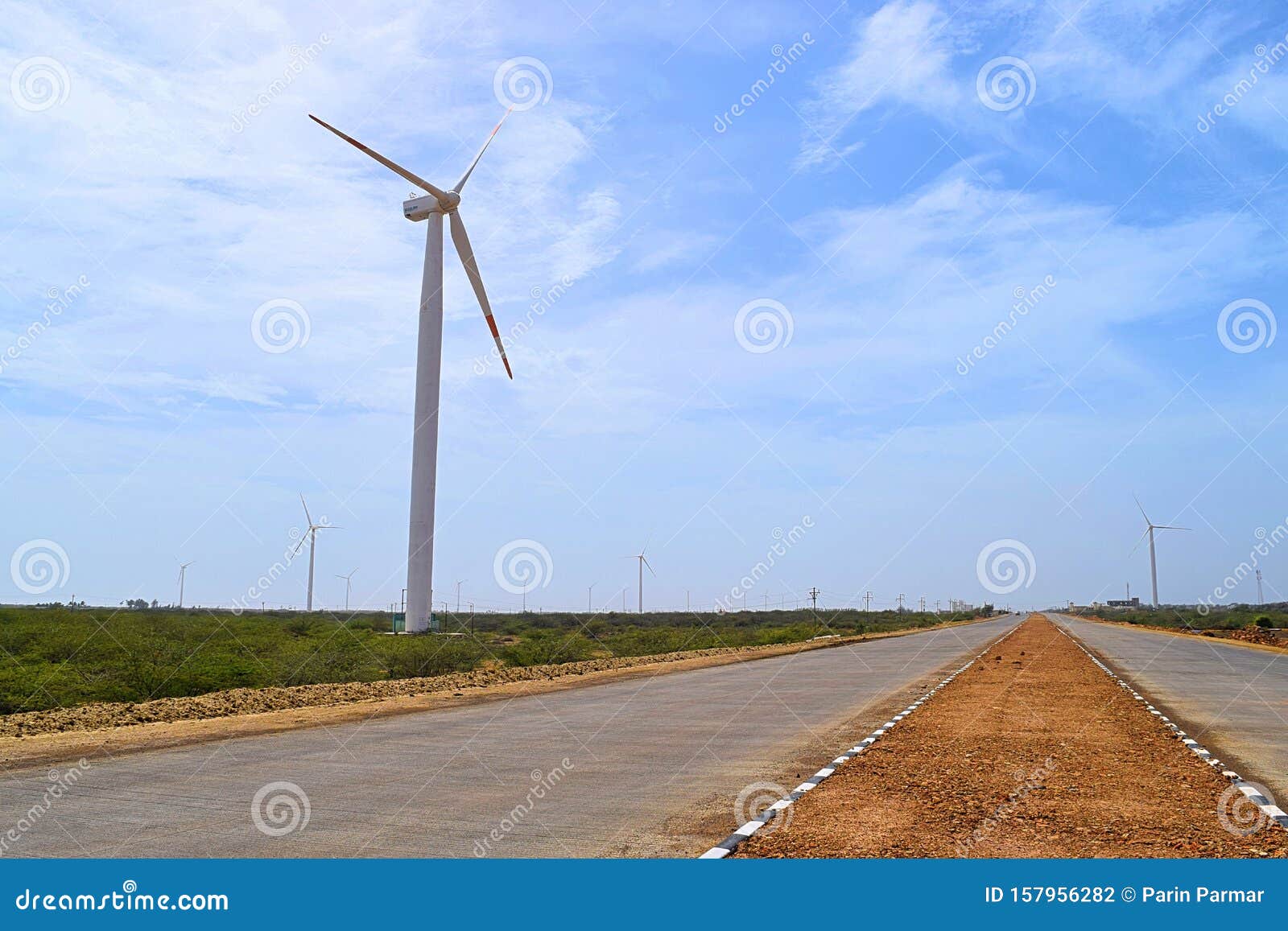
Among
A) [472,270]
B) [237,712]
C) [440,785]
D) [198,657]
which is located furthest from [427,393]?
[440,785]

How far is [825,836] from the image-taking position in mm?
8156

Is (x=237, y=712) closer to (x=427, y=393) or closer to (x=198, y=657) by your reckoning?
(x=198, y=657)

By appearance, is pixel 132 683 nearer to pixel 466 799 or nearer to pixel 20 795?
pixel 20 795

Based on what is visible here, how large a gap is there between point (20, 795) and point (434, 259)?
36463 mm

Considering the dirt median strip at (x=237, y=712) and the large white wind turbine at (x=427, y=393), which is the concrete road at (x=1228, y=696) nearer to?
the dirt median strip at (x=237, y=712)

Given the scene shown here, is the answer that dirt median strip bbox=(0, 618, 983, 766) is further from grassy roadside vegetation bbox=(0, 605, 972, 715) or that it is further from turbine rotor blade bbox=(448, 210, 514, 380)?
turbine rotor blade bbox=(448, 210, 514, 380)

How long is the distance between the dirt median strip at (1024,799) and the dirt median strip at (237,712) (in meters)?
10.0

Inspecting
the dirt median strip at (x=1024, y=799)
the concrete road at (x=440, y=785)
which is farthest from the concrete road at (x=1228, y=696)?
the concrete road at (x=440, y=785)

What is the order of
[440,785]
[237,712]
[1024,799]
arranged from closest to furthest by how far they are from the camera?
1. [1024,799]
2. [440,785]
3. [237,712]

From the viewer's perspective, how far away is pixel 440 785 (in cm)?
1098

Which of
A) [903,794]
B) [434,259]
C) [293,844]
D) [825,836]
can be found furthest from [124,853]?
[434,259]

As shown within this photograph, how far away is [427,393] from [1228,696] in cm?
3224

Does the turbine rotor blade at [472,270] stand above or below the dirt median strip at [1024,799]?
above

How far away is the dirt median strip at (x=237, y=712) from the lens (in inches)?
580
